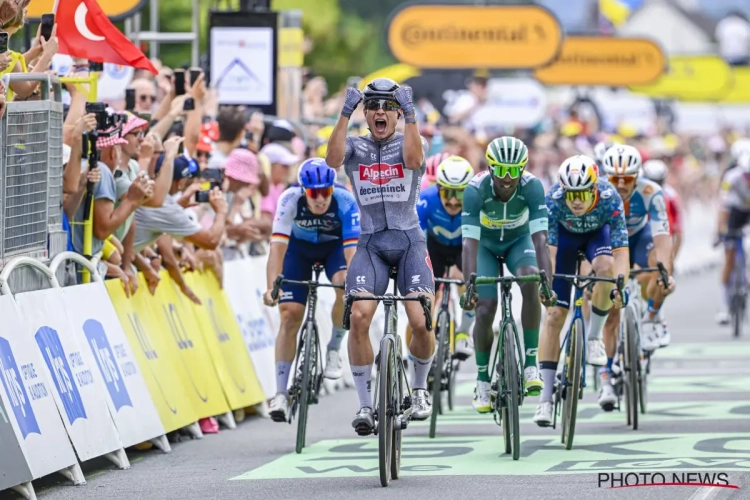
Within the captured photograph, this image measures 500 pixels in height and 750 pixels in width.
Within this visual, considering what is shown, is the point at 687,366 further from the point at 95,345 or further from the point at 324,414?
the point at 95,345

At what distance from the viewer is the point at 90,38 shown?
13102mm

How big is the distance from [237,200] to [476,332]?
4.00 m

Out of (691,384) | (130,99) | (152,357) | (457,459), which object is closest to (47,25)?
(130,99)

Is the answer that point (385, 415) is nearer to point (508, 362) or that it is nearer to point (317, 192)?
point (508, 362)

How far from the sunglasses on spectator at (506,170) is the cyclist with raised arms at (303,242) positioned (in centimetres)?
117

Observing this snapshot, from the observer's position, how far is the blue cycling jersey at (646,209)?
574 inches

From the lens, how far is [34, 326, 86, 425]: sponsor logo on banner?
10.6 m

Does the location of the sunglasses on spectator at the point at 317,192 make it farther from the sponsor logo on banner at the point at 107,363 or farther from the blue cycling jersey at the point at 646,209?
the blue cycling jersey at the point at 646,209

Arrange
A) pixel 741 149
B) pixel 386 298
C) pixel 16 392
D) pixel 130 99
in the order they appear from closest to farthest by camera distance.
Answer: pixel 16 392
pixel 386 298
pixel 130 99
pixel 741 149

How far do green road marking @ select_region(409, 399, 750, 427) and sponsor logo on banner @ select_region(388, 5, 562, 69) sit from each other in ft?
53.8

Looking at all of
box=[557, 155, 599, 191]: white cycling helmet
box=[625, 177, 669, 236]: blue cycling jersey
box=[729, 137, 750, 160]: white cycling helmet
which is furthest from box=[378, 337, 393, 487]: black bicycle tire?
box=[729, 137, 750, 160]: white cycling helmet

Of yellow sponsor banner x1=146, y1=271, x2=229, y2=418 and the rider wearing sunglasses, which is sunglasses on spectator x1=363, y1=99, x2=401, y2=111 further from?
the rider wearing sunglasses

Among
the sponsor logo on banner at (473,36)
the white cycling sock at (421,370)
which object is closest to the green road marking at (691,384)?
the white cycling sock at (421,370)

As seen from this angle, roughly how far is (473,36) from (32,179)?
68.1ft
